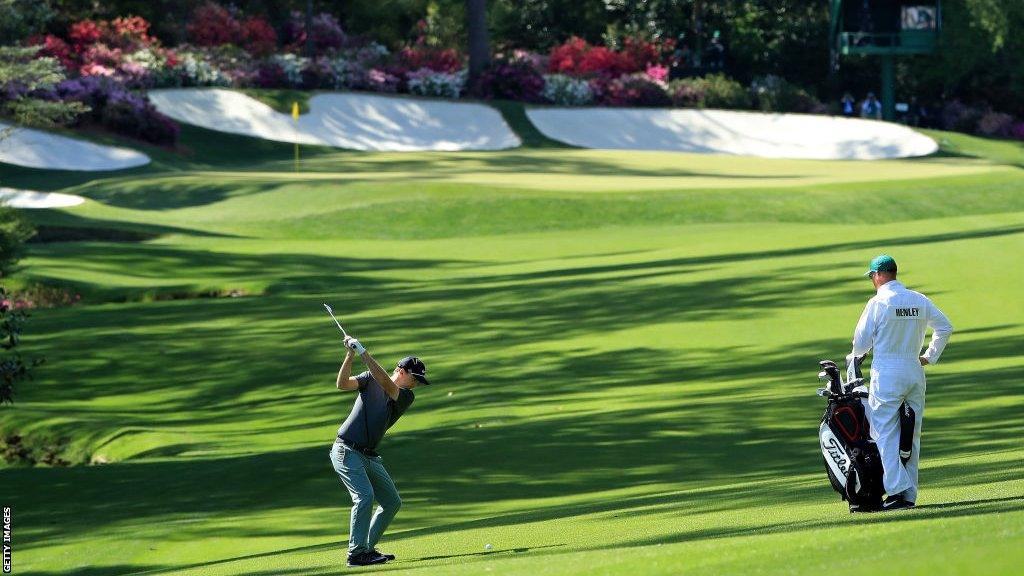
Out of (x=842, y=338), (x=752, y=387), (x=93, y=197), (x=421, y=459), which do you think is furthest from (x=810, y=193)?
(x=421, y=459)

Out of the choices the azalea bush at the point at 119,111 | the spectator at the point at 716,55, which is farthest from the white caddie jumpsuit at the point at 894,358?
the spectator at the point at 716,55

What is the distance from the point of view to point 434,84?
2591 inches

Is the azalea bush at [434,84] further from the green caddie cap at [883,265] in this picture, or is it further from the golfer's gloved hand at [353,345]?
the golfer's gloved hand at [353,345]

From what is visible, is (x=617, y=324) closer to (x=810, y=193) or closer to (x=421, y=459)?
(x=421, y=459)

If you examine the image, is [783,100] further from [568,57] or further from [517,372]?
[517,372]

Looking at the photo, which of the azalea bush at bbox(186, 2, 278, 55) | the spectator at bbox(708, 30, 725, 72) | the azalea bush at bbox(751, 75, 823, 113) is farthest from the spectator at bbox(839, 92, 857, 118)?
the azalea bush at bbox(186, 2, 278, 55)

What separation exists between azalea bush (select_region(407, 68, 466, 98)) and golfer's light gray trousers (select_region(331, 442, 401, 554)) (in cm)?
5401

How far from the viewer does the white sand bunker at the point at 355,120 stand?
59781 millimetres

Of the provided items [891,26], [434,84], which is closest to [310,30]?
[434,84]

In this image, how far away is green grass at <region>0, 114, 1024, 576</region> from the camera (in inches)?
505

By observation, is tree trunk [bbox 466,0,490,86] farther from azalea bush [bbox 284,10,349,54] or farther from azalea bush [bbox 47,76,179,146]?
azalea bush [bbox 47,76,179,146]

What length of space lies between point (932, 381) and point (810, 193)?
25.0 m

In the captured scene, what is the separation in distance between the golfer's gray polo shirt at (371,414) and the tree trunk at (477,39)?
5506 cm

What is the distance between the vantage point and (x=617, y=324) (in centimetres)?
2550
